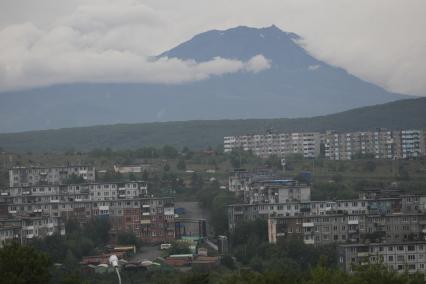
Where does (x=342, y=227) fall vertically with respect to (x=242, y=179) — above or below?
below

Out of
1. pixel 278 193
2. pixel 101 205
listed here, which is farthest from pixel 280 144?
pixel 101 205

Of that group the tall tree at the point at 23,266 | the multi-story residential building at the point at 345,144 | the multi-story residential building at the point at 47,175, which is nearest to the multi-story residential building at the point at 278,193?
the multi-story residential building at the point at 47,175

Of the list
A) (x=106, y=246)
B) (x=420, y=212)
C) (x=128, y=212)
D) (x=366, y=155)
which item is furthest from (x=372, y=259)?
(x=366, y=155)

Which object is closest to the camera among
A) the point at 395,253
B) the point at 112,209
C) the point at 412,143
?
the point at 395,253

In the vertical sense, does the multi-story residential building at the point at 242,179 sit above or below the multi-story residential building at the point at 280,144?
below

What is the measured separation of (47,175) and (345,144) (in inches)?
838

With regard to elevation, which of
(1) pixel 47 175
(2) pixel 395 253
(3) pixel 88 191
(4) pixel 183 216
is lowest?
(2) pixel 395 253

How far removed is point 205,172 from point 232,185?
753 cm

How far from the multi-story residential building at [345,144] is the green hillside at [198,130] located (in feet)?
48.9

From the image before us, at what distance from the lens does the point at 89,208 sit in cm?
4459

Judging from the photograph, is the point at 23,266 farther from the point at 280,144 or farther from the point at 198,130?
the point at 198,130

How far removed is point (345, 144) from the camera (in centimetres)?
7044

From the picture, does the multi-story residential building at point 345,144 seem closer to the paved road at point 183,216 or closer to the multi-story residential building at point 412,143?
the multi-story residential building at point 412,143

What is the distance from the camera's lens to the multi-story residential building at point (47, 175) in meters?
53.7
